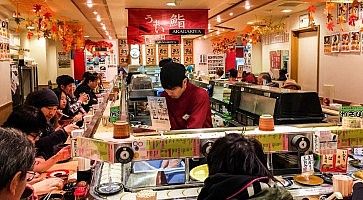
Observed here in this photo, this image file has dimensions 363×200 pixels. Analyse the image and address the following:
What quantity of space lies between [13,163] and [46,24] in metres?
6.99

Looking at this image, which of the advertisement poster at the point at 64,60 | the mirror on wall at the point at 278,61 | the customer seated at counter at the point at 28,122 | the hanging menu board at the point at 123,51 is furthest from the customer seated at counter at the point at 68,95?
the hanging menu board at the point at 123,51

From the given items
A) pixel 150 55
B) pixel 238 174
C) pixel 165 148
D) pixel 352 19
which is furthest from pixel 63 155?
pixel 150 55

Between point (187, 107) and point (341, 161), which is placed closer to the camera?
point (341, 161)

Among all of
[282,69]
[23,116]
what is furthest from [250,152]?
[282,69]

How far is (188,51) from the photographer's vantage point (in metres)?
19.0

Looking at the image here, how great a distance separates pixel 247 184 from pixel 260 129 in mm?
817

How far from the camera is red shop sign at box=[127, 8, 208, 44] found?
8422 mm

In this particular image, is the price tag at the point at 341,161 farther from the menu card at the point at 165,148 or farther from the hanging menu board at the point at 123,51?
the hanging menu board at the point at 123,51

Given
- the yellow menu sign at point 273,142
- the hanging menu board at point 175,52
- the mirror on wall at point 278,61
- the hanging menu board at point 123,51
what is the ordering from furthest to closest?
the hanging menu board at point 123,51
the hanging menu board at point 175,52
the mirror on wall at point 278,61
the yellow menu sign at point 273,142

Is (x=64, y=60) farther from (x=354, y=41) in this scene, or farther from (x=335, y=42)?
(x=354, y=41)

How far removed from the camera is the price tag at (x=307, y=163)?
2164 millimetres

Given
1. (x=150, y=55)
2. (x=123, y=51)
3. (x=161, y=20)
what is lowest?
(x=150, y=55)

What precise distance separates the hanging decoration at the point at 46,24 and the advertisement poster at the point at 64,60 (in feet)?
16.6

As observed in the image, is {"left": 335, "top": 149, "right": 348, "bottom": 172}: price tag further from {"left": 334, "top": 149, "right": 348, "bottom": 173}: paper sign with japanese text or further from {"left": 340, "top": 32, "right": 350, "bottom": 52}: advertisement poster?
{"left": 340, "top": 32, "right": 350, "bottom": 52}: advertisement poster
